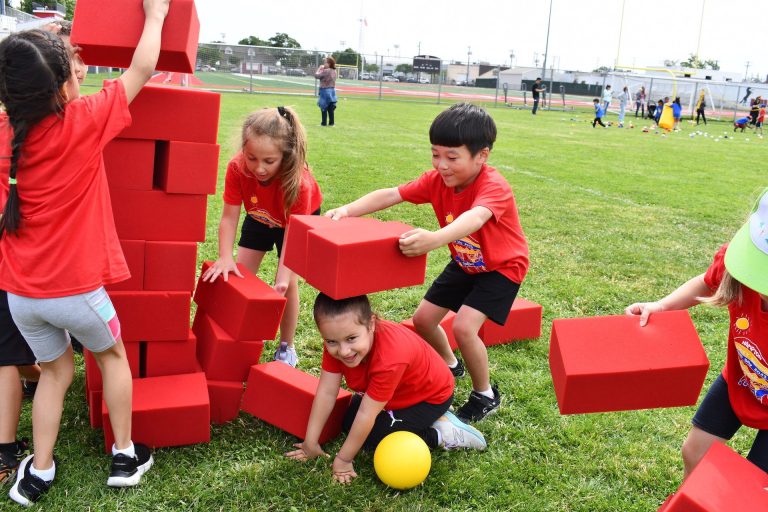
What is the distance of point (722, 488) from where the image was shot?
6.59 ft

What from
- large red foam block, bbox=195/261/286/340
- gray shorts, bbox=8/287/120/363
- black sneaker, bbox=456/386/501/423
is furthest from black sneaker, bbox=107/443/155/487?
black sneaker, bbox=456/386/501/423

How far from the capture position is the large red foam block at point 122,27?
2.70 metres

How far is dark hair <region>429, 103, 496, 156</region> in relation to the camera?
3.11m

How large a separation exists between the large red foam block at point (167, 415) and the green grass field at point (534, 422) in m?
0.07

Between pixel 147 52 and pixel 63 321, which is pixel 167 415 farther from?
pixel 147 52

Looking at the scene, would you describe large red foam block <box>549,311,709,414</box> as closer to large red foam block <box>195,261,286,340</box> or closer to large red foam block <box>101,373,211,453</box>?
large red foam block <box>195,261,286,340</box>

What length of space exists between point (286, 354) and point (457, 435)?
130 centimetres

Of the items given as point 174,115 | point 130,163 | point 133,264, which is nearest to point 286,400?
point 133,264

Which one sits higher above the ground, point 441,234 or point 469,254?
point 441,234

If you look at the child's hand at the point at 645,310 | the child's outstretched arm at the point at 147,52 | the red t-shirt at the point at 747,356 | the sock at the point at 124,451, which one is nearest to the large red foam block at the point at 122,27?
the child's outstretched arm at the point at 147,52

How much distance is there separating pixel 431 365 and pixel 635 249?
14.7 ft

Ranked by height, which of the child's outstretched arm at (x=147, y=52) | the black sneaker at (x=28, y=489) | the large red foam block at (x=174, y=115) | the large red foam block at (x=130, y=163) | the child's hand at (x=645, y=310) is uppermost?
the child's outstretched arm at (x=147, y=52)

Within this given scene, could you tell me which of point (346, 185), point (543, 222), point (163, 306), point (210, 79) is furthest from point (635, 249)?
point (210, 79)

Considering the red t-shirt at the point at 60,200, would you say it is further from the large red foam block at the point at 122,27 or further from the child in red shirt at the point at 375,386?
the child in red shirt at the point at 375,386
